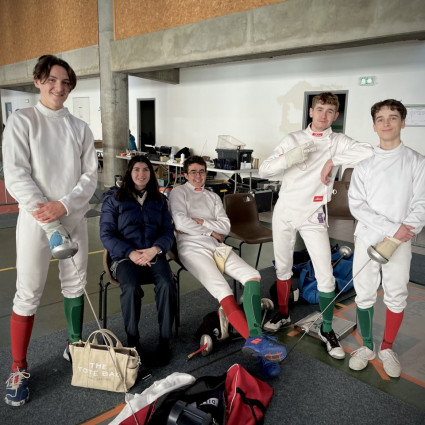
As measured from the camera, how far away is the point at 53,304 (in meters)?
3.02

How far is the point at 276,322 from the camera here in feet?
8.89

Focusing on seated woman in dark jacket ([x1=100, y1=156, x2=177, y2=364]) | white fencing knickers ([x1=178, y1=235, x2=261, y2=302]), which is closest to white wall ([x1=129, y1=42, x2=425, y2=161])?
white fencing knickers ([x1=178, y1=235, x2=261, y2=302])

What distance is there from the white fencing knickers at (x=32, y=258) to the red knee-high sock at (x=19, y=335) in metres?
0.04

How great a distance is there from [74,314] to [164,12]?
6.50 metres

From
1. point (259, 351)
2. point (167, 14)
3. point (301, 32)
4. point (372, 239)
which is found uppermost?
point (167, 14)

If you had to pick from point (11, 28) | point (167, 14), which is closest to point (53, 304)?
point (167, 14)

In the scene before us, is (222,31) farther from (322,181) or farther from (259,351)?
(259,351)

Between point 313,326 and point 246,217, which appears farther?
point 246,217

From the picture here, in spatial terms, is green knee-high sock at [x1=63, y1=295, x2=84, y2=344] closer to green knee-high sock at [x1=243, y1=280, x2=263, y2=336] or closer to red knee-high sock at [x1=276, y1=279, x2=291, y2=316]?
green knee-high sock at [x1=243, y1=280, x2=263, y2=336]

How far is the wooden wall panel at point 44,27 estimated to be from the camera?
8.92 metres

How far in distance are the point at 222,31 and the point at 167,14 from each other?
1.51 meters

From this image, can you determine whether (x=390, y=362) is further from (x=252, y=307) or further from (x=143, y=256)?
(x=143, y=256)

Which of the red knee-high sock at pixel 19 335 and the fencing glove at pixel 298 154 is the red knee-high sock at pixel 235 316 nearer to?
the fencing glove at pixel 298 154

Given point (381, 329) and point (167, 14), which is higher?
point (167, 14)
